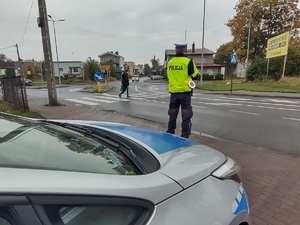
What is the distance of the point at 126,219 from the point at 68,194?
0.97 ft

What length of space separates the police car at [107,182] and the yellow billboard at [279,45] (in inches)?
905

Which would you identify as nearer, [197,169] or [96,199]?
[96,199]

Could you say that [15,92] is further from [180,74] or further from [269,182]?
[269,182]

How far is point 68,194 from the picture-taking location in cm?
103

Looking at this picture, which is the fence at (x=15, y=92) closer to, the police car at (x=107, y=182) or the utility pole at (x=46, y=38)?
the utility pole at (x=46, y=38)

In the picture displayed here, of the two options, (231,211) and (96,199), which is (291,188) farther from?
(96,199)

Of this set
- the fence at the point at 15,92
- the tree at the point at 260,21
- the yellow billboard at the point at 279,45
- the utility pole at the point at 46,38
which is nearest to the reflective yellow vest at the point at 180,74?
the fence at the point at 15,92

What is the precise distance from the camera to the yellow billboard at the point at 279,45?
829 inches

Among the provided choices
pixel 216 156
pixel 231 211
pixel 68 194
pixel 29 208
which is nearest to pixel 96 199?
pixel 68 194

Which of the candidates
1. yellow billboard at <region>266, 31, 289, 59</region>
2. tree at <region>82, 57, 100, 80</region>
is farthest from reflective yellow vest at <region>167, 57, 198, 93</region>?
tree at <region>82, 57, 100, 80</region>

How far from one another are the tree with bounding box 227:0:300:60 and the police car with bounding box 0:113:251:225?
41160mm

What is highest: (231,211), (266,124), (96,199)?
(96,199)

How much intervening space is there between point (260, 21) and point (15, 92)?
4041 cm

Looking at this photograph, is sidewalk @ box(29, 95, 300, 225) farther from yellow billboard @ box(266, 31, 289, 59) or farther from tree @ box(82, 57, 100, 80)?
tree @ box(82, 57, 100, 80)
